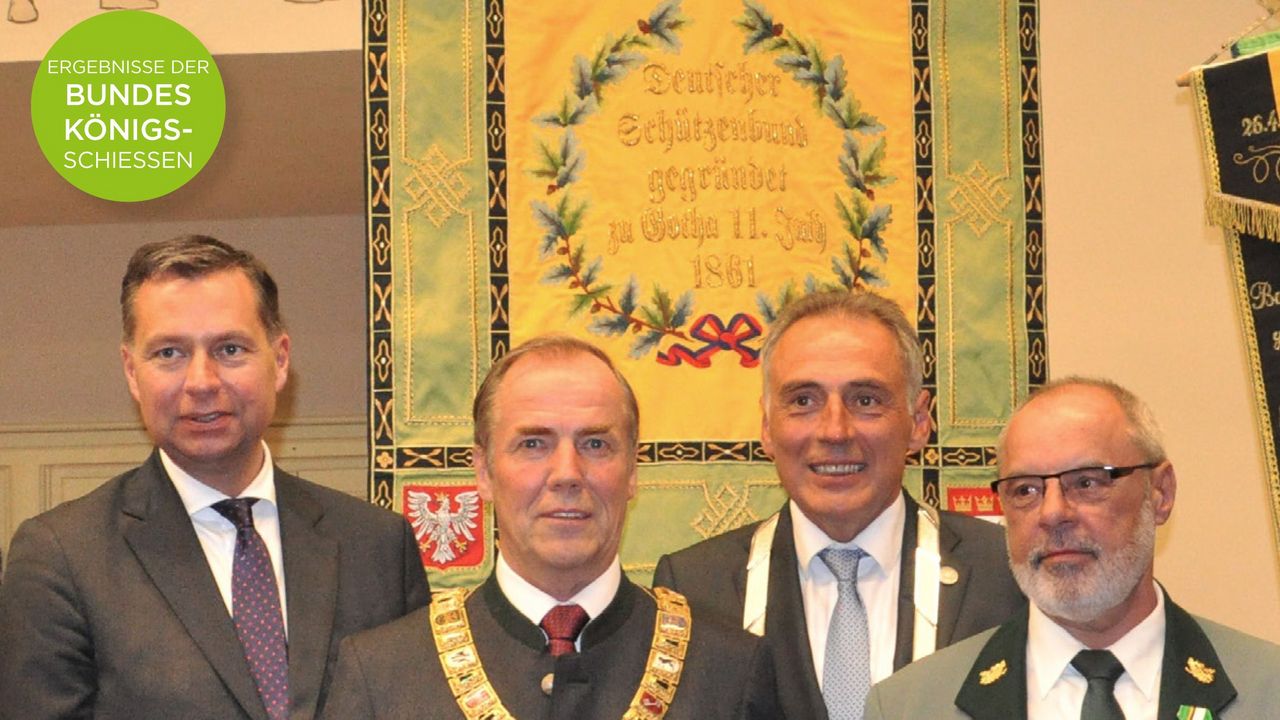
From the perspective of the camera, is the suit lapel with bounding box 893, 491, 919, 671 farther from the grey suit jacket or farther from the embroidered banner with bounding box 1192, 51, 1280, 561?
the embroidered banner with bounding box 1192, 51, 1280, 561

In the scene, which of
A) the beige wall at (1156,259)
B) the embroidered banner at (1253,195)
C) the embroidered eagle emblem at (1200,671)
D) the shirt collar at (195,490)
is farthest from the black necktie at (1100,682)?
the beige wall at (1156,259)

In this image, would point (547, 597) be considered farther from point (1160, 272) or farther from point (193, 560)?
point (1160, 272)

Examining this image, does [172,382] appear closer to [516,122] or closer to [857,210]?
[516,122]

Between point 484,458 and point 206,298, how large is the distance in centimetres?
64

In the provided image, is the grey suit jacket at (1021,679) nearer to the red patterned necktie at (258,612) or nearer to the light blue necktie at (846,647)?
the light blue necktie at (846,647)

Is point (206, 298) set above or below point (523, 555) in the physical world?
above

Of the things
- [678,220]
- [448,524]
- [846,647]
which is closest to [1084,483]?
[846,647]

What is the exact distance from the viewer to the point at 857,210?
15.6ft

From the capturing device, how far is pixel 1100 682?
107 inches

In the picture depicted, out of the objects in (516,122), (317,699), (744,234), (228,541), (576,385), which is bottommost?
(317,699)

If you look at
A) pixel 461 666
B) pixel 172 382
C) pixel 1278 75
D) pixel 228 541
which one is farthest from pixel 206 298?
pixel 1278 75

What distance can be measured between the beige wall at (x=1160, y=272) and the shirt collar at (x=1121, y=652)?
2095 mm

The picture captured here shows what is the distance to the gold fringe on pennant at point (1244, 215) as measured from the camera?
11.6 ft

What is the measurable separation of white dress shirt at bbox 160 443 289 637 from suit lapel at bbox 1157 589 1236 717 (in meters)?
1.43
